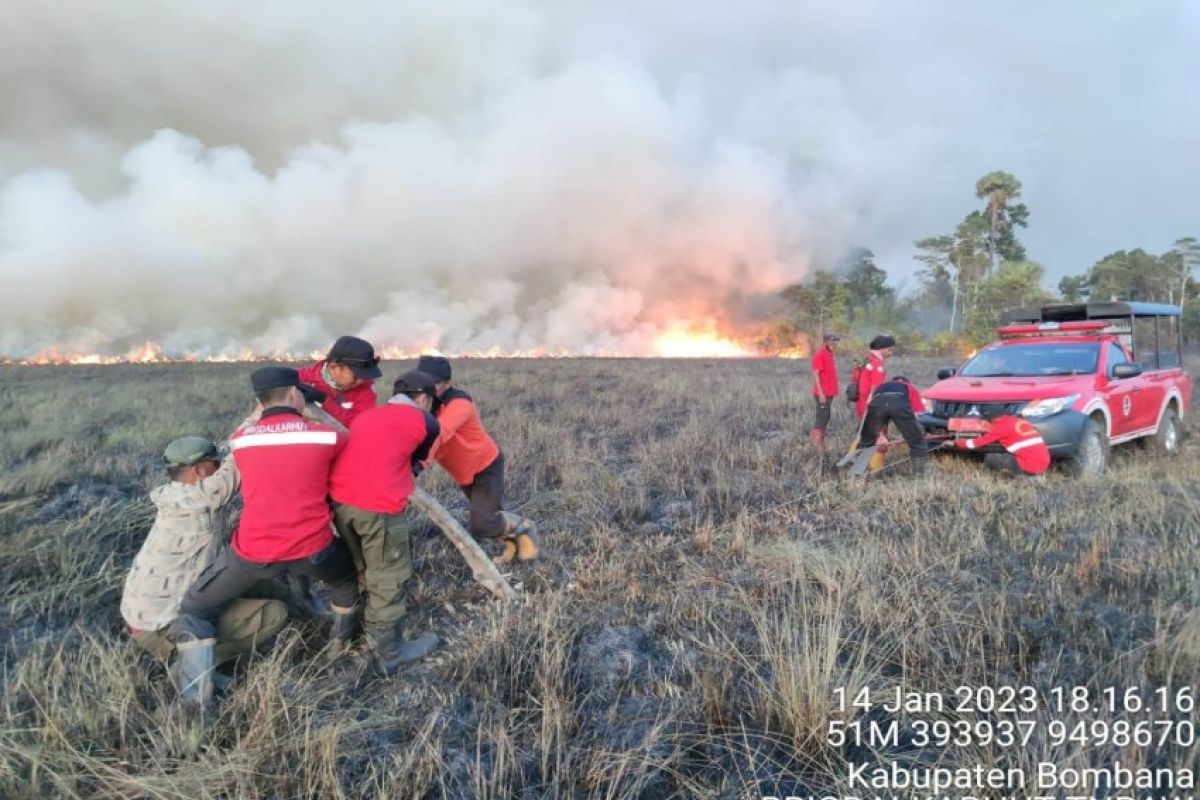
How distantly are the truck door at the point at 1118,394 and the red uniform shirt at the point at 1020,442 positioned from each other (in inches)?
53.7

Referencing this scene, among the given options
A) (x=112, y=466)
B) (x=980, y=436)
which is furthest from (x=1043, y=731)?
(x=112, y=466)

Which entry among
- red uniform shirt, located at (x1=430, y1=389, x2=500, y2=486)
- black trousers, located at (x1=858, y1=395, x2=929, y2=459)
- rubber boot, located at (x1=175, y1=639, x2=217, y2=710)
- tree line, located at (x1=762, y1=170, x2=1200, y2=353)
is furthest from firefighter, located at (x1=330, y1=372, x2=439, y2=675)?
tree line, located at (x1=762, y1=170, x2=1200, y2=353)

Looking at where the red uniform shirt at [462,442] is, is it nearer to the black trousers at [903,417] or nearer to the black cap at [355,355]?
the black cap at [355,355]

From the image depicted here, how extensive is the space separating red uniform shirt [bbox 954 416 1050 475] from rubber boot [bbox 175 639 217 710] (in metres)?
6.78

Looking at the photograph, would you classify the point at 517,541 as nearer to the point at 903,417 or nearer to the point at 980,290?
the point at 903,417

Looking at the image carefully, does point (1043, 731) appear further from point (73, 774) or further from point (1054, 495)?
point (1054, 495)

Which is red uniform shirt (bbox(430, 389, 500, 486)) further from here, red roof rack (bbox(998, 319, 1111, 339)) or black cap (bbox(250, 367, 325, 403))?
red roof rack (bbox(998, 319, 1111, 339))

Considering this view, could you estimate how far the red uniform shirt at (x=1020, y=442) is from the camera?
6219 mm

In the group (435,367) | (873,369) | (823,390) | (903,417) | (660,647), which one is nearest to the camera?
(660,647)

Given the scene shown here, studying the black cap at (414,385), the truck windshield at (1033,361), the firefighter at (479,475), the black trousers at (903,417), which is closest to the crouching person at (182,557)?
the black cap at (414,385)

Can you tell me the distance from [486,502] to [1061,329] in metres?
Result: 7.80

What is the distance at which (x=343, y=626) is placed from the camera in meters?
3.56

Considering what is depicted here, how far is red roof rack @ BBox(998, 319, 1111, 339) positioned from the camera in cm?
824

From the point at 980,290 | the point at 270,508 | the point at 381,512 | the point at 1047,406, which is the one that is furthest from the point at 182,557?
the point at 980,290
